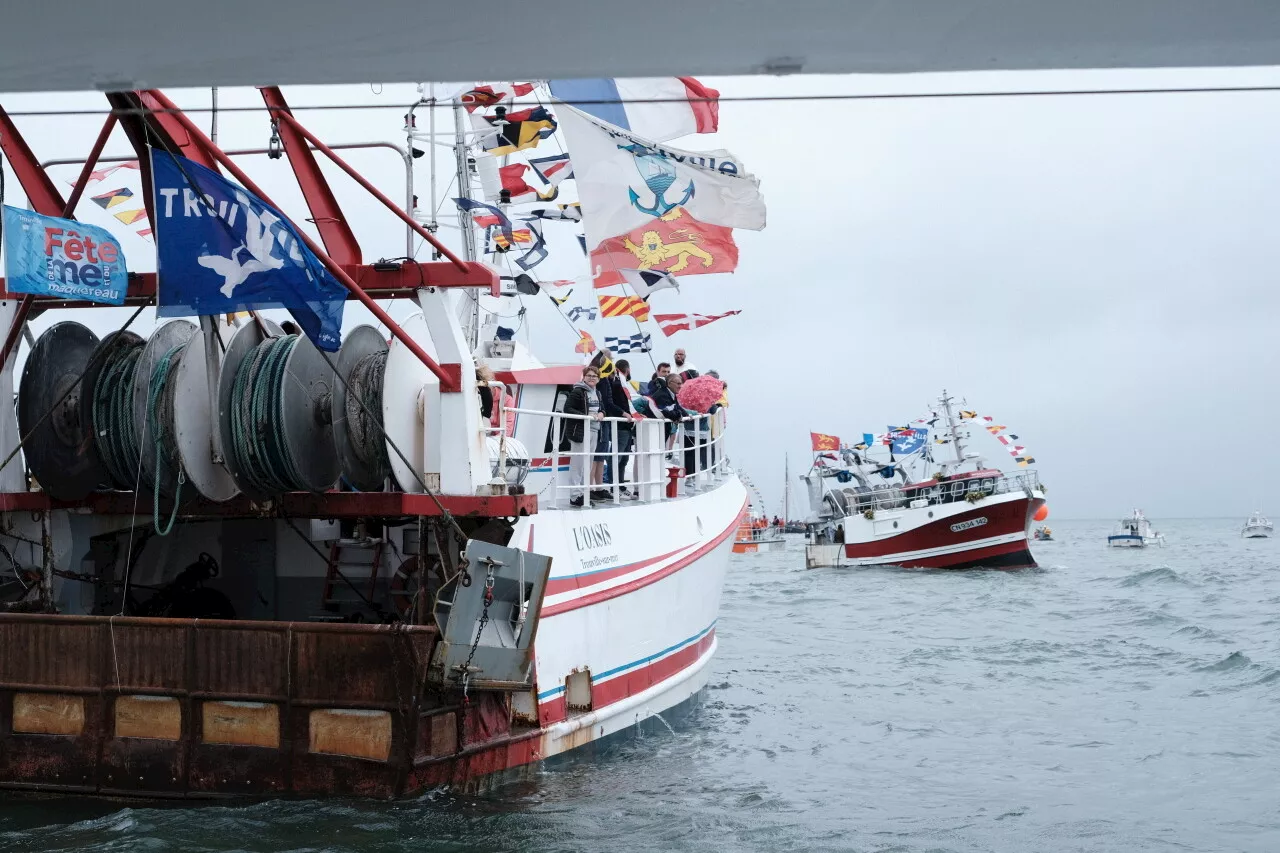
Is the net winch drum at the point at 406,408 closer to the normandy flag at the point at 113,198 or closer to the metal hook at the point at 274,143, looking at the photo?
the metal hook at the point at 274,143

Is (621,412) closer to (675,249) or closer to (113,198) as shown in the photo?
(675,249)

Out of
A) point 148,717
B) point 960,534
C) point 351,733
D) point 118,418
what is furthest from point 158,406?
point 960,534

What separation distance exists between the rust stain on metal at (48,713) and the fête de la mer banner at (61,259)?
9.05 feet

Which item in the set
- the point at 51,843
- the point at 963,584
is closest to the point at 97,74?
the point at 51,843

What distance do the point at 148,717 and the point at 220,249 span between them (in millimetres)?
3196

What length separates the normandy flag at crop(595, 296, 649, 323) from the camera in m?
15.7

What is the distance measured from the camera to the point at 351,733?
8.30 metres

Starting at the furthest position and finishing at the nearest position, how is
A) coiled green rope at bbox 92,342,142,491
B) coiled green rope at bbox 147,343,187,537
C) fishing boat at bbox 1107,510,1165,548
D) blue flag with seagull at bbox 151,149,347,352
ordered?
1. fishing boat at bbox 1107,510,1165,548
2. coiled green rope at bbox 92,342,142,491
3. coiled green rope at bbox 147,343,187,537
4. blue flag with seagull at bbox 151,149,347,352

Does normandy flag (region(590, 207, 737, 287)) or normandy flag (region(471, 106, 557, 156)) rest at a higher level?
normandy flag (region(471, 106, 557, 156))

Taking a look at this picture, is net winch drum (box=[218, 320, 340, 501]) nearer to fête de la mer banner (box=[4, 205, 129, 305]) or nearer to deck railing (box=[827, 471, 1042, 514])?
fête de la mer banner (box=[4, 205, 129, 305])

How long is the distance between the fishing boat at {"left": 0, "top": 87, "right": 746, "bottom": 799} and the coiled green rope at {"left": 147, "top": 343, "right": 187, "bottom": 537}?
0.02 metres

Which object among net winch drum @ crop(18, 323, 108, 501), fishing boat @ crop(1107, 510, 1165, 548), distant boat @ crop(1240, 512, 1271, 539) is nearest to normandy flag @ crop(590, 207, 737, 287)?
net winch drum @ crop(18, 323, 108, 501)

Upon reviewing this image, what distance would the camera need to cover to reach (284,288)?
821 centimetres

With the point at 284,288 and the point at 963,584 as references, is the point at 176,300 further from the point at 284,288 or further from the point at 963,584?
the point at 963,584
